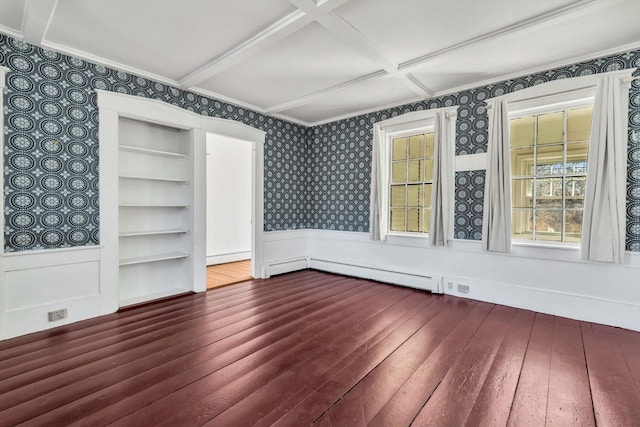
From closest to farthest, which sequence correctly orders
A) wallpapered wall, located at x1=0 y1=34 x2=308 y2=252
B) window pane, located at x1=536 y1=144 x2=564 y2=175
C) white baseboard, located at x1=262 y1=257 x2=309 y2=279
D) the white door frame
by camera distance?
wallpapered wall, located at x1=0 y1=34 x2=308 y2=252, the white door frame, window pane, located at x1=536 y1=144 x2=564 y2=175, white baseboard, located at x1=262 y1=257 x2=309 y2=279

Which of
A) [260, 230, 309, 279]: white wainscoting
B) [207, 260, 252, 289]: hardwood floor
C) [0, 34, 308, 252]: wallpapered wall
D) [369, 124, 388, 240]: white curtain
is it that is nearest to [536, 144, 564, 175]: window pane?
[369, 124, 388, 240]: white curtain

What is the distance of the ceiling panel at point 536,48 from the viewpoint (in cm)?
258

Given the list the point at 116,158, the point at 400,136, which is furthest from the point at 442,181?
the point at 116,158

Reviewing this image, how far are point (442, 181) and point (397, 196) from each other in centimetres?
89

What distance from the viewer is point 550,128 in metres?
3.57

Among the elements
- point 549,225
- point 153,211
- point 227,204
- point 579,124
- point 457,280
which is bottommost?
point 457,280

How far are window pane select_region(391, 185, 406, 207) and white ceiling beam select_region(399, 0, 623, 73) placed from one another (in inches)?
78.9

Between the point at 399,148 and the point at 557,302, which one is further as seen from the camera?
the point at 399,148

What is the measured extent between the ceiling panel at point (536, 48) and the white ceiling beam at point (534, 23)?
0.06 meters

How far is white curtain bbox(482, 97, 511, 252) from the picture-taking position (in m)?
3.60

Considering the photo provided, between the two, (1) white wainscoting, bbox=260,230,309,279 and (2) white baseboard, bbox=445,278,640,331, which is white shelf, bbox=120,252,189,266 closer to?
(1) white wainscoting, bbox=260,230,309,279

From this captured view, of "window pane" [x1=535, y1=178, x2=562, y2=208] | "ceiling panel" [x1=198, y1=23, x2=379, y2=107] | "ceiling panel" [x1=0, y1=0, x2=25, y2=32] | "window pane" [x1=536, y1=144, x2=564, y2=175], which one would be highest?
"ceiling panel" [x1=198, y1=23, x2=379, y2=107]

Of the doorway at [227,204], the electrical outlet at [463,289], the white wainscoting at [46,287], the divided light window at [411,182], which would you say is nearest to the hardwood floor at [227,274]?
the doorway at [227,204]

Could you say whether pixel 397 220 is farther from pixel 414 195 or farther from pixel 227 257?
pixel 227 257
